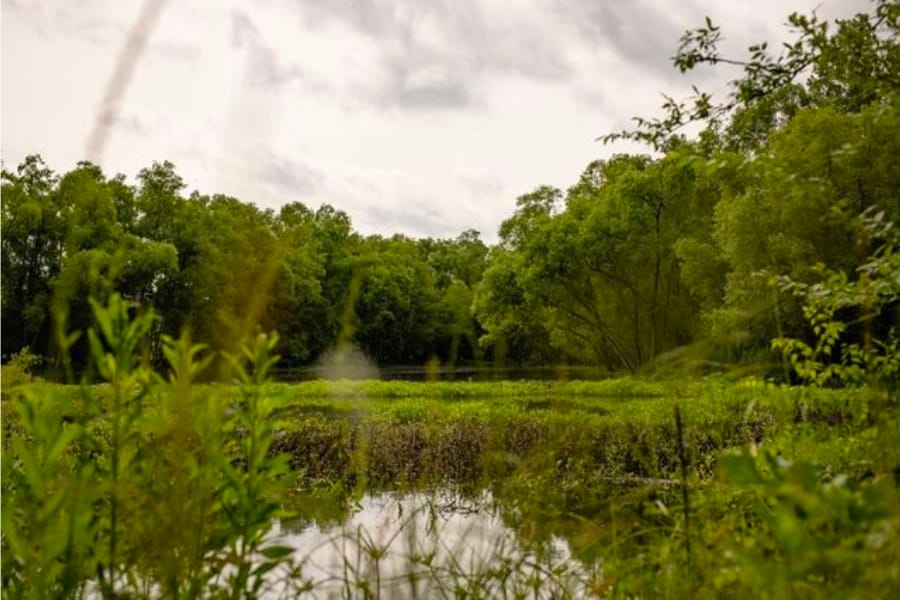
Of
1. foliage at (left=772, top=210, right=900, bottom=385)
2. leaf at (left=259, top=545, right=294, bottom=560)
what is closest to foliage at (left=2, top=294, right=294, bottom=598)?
leaf at (left=259, top=545, right=294, bottom=560)

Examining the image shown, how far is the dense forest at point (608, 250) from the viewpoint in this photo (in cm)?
398

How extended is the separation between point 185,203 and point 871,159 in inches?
1763

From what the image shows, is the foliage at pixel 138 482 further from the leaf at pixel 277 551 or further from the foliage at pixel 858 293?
the foliage at pixel 858 293

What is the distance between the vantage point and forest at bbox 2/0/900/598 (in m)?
1.70

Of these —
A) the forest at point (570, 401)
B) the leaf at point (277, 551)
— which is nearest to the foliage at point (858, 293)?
the forest at point (570, 401)

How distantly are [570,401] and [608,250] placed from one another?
1467 inches

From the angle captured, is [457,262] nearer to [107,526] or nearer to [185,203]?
[185,203]

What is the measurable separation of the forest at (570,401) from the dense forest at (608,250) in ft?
0.17

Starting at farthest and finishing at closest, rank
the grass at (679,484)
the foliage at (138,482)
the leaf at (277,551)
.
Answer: the leaf at (277,551), the foliage at (138,482), the grass at (679,484)

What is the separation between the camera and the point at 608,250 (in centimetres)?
4028

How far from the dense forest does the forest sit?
0.05 m

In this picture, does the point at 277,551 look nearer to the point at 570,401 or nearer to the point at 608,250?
the point at 570,401

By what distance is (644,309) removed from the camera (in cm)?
4359

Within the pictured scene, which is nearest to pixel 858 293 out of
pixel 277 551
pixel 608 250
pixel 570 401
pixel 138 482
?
pixel 570 401
